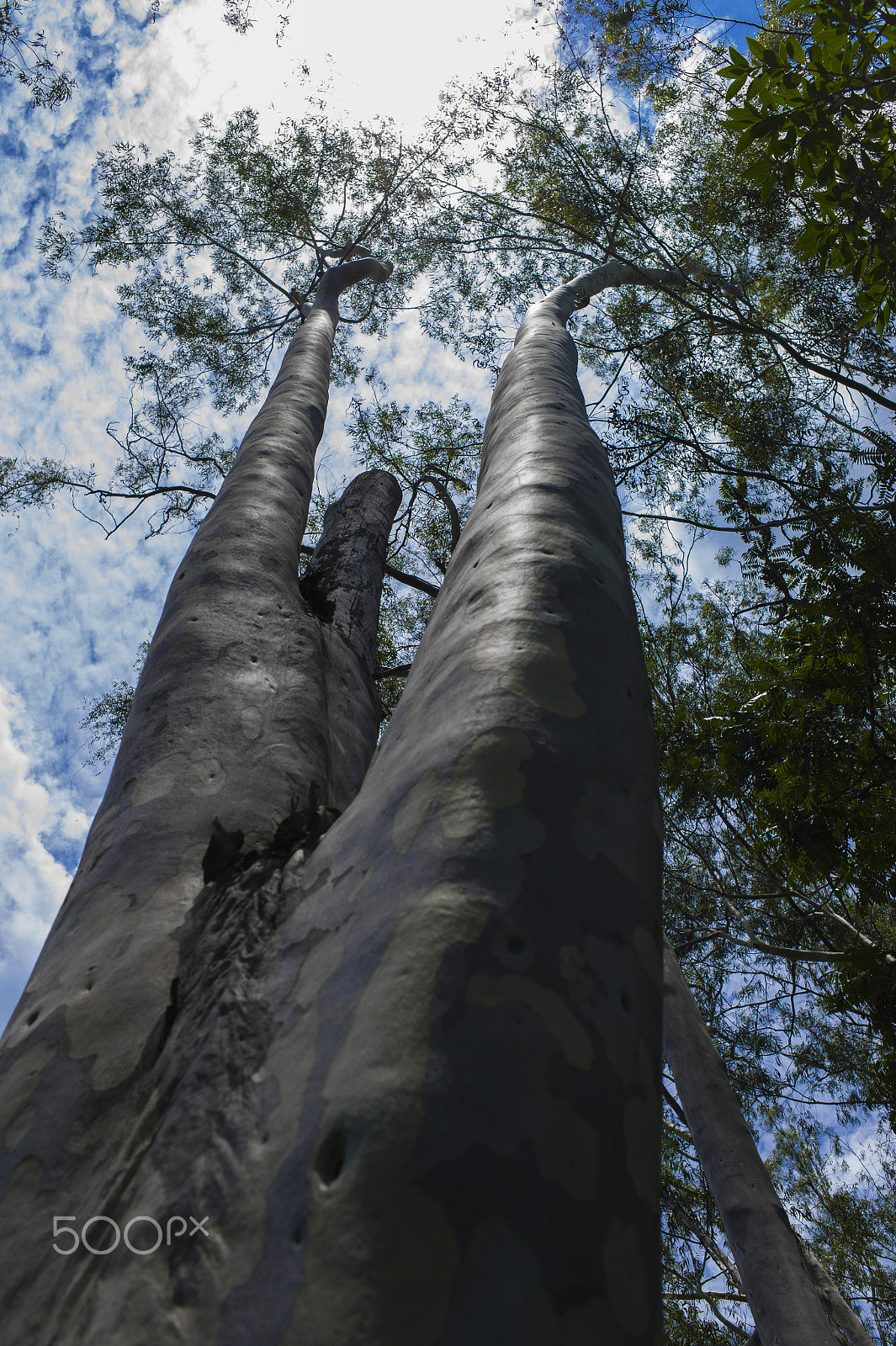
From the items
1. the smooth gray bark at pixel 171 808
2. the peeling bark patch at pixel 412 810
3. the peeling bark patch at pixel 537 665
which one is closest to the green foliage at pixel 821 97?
the smooth gray bark at pixel 171 808

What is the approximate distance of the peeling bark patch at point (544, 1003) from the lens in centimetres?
59

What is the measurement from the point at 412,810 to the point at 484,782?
8 cm

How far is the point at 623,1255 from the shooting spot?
54cm

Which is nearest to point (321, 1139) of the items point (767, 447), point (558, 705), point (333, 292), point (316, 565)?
point (558, 705)

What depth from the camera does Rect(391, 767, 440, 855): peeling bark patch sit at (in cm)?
74

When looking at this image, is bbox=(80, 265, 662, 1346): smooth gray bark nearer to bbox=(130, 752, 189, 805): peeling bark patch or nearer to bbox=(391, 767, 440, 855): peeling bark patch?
bbox=(391, 767, 440, 855): peeling bark patch

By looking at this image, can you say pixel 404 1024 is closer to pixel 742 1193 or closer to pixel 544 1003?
pixel 544 1003

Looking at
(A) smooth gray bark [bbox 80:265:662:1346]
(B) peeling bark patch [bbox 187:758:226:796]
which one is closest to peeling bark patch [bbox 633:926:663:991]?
(A) smooth gray bark [bbox 80:265:662:1346]

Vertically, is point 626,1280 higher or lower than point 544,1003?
lower

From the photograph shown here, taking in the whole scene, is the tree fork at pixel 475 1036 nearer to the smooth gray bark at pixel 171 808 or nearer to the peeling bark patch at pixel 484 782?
the peeling bark patch at pixel 484 782

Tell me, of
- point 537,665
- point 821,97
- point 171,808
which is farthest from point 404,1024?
point 821,97

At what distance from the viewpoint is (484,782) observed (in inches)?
28.9

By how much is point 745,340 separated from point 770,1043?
6.44m

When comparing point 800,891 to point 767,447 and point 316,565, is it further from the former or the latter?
point 316,565
